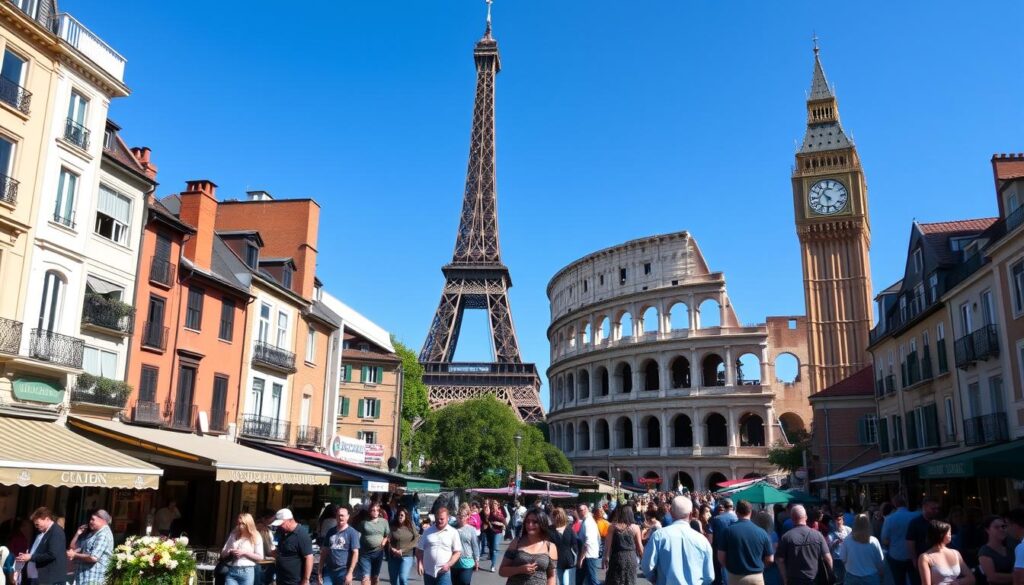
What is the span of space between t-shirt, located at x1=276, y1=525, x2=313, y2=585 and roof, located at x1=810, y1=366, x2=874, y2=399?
39.1 meters

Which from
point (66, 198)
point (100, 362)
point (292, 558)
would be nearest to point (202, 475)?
point (100, 362)

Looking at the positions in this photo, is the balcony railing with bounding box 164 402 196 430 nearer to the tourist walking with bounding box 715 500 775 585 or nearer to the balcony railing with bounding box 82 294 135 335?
the balcony railing with bounding box 82 294 135 335

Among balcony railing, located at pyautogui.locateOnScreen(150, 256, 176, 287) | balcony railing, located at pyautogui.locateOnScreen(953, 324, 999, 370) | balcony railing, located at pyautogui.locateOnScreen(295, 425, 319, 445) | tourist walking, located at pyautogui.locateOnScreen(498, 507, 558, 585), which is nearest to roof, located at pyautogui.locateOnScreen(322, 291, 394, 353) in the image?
balcony railing, located at pyautogui.locateOnScreen(295, 425, 319, 445)

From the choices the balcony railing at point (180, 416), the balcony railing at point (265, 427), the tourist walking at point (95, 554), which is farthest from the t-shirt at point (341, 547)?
the balcony railing at point (265, 427)

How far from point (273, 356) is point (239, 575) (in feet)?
57.4

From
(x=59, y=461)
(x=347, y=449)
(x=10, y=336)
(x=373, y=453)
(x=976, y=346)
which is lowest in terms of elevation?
(x=59, y=461)

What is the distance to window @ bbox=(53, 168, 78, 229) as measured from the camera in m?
17.9

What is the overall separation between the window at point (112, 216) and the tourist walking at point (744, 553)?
16.8 metres

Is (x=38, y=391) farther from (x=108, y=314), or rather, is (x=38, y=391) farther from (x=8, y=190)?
(x=8, y=190)

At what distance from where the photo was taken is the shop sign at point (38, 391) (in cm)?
1628

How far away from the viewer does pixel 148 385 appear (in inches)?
818


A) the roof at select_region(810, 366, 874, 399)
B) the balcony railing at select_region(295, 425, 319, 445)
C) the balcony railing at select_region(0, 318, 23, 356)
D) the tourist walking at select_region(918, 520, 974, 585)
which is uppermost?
the roof at select_region(810, 366, 874, 399)

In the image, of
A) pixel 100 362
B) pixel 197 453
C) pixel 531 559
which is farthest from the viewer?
pixel 100 362

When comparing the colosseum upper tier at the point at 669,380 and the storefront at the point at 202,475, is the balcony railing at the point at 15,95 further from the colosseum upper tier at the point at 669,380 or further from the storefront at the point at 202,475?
the colosseum upper tier at the point at 669,380
